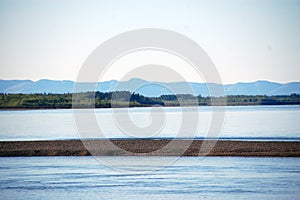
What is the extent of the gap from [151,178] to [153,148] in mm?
8092

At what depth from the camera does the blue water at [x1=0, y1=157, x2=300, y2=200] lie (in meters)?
19.7

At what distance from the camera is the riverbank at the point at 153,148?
2917 centimetres

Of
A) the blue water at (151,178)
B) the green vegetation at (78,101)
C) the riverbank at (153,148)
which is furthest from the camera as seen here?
the green vegetation at (78,101)

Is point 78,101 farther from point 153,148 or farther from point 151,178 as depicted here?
point 151,178

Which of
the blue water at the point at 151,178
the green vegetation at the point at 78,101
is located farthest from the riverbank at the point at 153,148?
the green vegetation at the point at 78,101

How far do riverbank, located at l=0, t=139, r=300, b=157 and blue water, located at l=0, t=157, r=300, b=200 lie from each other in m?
1.35

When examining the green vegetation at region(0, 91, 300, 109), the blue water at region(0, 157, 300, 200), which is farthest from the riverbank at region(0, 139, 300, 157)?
the green vegetation at region(0, 91, 300, 109)

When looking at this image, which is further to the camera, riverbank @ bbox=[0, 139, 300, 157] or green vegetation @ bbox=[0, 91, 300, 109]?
green vegetation @ bbox=[0, 91, 300, 109]

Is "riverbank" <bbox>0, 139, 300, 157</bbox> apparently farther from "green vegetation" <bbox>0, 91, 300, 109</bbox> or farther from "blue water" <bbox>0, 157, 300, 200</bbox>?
"green vegetation" <bbox>0, 91, 300, 109</bbox>

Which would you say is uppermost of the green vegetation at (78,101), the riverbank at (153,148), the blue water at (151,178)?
the green vegetation at (78,101)

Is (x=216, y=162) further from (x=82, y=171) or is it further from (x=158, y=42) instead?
(x=158, y=42)

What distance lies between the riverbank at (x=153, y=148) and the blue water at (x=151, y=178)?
1350 millimetres

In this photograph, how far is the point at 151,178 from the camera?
2272 cm

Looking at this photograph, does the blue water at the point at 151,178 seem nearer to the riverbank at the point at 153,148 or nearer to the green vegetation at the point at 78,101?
the riverbank at the point at 153,148
